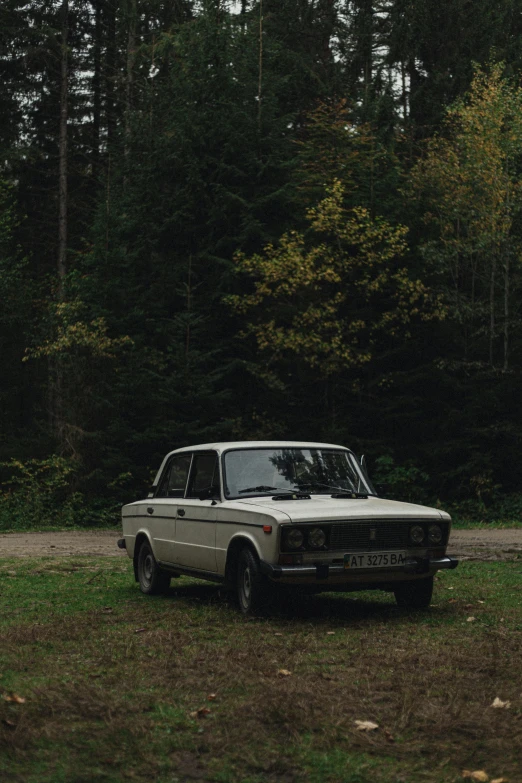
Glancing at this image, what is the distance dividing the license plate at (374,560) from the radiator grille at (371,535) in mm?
66

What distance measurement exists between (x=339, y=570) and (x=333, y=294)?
1913cm

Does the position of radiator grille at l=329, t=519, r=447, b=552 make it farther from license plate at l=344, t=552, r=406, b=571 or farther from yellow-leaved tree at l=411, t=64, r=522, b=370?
yellow-leaved tree at l=411, t=64, r=522, b=370

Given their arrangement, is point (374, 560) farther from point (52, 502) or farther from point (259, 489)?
point (52, 502)

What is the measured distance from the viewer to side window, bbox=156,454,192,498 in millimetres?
11500

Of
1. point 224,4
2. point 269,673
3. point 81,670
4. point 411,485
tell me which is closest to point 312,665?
point 269,673

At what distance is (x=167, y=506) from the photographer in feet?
37.8

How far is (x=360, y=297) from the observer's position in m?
28.1

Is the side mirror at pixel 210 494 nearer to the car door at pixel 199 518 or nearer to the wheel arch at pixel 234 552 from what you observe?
the car door at pixel 199 518

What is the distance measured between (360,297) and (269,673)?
858 inches

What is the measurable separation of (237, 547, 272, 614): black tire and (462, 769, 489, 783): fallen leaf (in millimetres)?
4726

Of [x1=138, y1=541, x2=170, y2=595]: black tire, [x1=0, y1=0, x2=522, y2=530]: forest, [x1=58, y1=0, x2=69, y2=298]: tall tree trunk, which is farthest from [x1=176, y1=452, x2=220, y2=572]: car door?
[x1=58, y1=0, x2=69, y2=298]: tall tree trunk

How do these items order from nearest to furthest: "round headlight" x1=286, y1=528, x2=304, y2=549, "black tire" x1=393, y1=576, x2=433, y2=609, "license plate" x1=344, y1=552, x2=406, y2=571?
"round headlight" x1=286, y1=528, x2=304, y2=549
"license plate" x1=344, y1=552, x2=406, y2=571
"black tire" x1=393, y1=576, x2=433, y2=609

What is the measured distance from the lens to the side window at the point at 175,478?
11.5 meters

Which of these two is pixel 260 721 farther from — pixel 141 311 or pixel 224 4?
pixel 224 4
